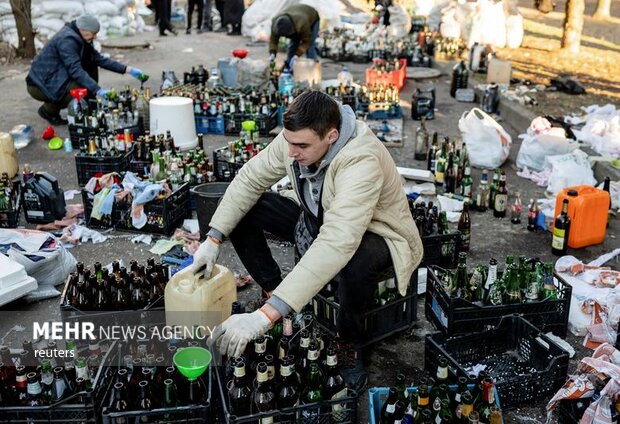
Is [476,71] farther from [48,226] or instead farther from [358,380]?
[358,380]

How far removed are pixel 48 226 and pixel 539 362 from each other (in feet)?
14.2

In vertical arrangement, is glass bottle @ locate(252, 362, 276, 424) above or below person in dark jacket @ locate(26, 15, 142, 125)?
below

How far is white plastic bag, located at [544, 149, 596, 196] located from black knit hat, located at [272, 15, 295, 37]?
5.64 m

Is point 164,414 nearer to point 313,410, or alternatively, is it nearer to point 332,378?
point 313,410

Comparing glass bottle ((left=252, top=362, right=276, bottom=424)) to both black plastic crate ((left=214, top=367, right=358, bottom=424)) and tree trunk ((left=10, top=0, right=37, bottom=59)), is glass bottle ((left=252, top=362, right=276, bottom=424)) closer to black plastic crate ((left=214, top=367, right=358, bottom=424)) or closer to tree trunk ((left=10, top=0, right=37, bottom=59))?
black plastic crate ((left=214, top=367, right=358, bottom=424))

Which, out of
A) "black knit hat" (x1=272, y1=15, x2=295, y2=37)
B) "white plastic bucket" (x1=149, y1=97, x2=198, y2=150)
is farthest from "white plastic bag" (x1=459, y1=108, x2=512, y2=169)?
"black knit hat" (x1=272, y1=15, x2=295, y2=37)

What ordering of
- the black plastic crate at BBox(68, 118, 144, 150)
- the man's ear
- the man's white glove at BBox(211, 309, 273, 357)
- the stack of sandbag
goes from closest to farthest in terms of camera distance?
the man's white glove at BBox(211, 309, 273, 357) < the man's ear < the black plastic crate at BBox(68, 118, 144, 150) < the stack of sandbag

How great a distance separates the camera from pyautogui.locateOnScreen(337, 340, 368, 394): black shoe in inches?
159

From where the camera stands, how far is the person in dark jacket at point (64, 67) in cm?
897

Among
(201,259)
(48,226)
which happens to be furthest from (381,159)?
(48,226)

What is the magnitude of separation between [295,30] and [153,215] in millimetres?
6243

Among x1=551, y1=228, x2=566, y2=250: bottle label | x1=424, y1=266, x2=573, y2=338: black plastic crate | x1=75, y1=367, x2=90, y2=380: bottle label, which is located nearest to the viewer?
x1=75, y1=367, x2=90, y2=380: bottle label

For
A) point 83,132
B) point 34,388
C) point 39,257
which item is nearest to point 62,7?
point 83,132

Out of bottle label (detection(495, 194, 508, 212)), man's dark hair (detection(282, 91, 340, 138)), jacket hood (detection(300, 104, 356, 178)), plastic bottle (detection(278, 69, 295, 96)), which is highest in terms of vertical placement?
man's dark hair (detection(282, 91, 340, 138))
